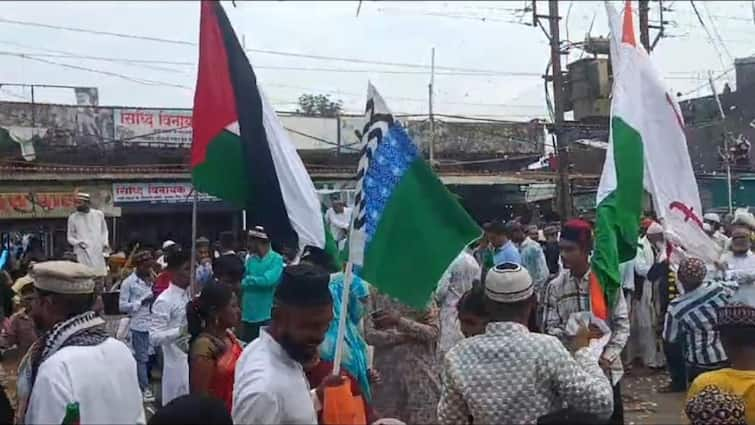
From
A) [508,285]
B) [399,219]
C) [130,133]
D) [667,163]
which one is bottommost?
[508,285]

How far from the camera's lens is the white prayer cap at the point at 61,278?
11.2ft

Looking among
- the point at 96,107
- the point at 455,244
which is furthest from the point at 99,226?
the point at 96,107

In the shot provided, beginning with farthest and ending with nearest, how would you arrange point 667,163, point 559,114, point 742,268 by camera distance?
point 559,114 → point 742,268 → point 667,163

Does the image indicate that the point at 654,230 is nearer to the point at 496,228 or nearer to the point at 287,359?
the point at 496,228

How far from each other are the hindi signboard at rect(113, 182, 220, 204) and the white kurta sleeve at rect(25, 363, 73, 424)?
18.7 meters

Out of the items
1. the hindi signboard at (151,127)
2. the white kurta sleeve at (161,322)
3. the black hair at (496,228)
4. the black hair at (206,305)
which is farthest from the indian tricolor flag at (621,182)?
the hindi signboard at (151,127)

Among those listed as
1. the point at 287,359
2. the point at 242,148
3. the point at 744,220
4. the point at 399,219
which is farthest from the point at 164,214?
the point at 287,359

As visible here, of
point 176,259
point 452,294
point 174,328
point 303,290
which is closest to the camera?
point 303,290

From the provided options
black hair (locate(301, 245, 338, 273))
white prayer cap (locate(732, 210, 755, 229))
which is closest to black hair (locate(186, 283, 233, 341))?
black hair (locate(301, 245, 338, 273))

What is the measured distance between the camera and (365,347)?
601cm

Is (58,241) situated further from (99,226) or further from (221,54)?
(221,54)

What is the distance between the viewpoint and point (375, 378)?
5.88 metres

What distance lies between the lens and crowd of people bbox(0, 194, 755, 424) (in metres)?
3.17

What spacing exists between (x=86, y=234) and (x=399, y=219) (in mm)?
7619
